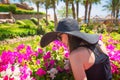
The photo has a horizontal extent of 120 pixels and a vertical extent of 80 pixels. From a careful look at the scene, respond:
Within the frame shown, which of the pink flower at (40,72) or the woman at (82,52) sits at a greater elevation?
the woman at (82,52)

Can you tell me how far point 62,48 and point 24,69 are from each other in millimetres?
1286

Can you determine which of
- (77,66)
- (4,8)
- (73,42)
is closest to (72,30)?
(73,42)

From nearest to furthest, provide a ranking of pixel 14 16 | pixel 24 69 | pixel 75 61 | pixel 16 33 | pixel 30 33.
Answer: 1. pixel 75 61
2. pixel 24 69
3. pixel 16 33
4. pixel 30 33
5. pixel 14 16

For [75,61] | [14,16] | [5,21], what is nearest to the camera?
[75,61]

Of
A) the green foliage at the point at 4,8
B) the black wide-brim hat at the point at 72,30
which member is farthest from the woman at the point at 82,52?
the green foliage at the point at 4,8

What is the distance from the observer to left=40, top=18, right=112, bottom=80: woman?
10.0 feet

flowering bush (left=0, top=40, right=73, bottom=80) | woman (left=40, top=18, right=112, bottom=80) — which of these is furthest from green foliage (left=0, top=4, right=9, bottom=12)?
woman (left=40, top=18, right=112, bottom=80)

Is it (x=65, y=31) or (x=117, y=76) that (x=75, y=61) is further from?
(x=117, y=76)

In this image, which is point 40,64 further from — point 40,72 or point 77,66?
point 77,66

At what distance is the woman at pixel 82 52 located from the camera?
3.05 meters

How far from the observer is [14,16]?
48656mm

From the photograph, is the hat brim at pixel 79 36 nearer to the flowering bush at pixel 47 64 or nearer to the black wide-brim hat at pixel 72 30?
the black wide-brim hat at pixel 72 30

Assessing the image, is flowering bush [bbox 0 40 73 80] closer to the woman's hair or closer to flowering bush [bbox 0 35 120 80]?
flowering bush [bbox 0 35 120 80]

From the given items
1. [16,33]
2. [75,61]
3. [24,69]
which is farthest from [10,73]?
[16,33]
